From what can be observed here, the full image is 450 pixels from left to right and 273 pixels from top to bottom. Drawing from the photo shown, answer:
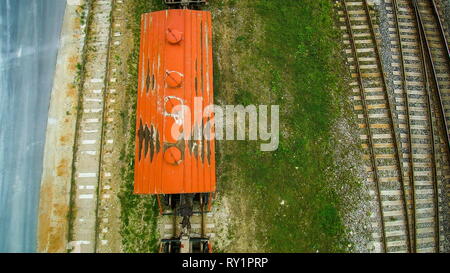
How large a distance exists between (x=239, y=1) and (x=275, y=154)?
24.2 ft

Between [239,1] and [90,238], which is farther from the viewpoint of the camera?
[239,1]

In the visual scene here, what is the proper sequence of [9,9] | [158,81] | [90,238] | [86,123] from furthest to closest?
[9,9] → [86,123] → [90,238] → [158,81]

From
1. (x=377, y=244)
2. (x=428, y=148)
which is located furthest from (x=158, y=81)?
(x=428, y=148)

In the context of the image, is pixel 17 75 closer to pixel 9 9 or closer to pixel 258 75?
pixel 9 9

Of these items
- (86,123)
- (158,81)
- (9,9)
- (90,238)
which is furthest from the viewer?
(9,9)

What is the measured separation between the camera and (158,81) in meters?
11.5

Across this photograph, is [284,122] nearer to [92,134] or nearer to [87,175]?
[92,134]

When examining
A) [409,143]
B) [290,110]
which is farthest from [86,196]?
[409,143]

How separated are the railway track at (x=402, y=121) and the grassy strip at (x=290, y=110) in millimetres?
952

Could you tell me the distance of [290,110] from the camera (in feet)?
47.0

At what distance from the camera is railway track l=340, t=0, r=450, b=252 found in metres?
13.4

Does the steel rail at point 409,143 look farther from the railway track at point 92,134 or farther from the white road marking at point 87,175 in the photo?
the white road marking at point 87,175

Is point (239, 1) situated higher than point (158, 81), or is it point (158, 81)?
point (239, 1)

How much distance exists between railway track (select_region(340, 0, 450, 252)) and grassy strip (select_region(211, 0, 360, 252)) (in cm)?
95
